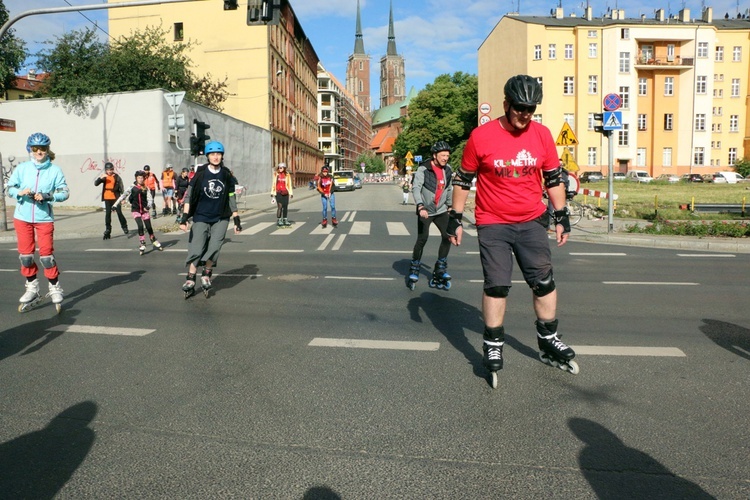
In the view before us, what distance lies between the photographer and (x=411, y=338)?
559cm

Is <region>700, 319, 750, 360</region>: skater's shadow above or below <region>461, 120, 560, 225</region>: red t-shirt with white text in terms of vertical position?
below

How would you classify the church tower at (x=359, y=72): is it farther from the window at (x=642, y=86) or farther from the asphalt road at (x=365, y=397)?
the asphalt road at (x=365, y=397)

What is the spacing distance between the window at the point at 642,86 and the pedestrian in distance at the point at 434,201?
211 feet

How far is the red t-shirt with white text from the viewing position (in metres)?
4.32

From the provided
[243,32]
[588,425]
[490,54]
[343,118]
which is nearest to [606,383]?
[588,425]

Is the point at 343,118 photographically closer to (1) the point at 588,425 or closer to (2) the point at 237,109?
(2) the point at 237,109

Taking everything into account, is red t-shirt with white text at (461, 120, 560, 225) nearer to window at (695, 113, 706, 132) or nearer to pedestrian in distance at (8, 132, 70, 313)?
pedestrian in distance at (8, 132, 70, 313)

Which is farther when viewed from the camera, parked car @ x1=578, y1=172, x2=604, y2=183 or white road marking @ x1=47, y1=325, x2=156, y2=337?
parked car @ x1=578, y1=172, x2=604, y2=183

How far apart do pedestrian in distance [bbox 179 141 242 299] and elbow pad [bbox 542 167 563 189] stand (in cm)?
462

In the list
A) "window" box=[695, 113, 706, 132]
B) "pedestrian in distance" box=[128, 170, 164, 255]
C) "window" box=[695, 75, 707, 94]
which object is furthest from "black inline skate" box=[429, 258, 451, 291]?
"window" box=[695, 75, 707, 94]

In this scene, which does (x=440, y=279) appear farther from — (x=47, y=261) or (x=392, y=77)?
(x=392, y=77)

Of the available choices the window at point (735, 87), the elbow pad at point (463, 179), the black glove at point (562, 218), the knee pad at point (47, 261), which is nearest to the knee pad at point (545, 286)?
the black glove at point (562, 218)

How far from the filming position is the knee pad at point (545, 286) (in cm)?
445

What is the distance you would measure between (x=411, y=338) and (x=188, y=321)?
2.41 m
